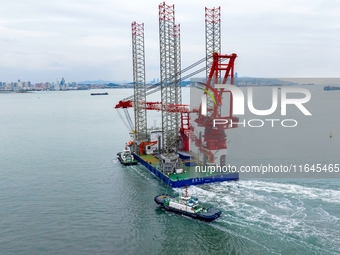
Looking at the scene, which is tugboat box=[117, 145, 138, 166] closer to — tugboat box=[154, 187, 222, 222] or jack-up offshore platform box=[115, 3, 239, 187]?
jack-up offshore platform box=[115, 3, 239, 187]

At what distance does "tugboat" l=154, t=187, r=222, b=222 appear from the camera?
78.1 feet

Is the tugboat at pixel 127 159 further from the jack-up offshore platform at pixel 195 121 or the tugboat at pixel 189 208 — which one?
the tugboat at pixel 189 208

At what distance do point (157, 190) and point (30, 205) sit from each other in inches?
419

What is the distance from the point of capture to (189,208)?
24.8 meters

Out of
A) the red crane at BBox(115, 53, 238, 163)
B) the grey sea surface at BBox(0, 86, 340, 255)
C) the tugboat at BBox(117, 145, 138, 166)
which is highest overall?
the red crane at BBox(115, 53, 238, 163)

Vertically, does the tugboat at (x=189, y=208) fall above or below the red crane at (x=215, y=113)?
below

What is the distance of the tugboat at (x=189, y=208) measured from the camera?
78.1 ft

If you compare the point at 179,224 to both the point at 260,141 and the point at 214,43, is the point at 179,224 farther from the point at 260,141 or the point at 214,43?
the point at 260,141

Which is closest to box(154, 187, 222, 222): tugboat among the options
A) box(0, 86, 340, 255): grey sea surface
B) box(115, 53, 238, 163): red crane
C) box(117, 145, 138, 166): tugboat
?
box(0, 86, 340, 255): grey sea surface

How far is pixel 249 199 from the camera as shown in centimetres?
2711

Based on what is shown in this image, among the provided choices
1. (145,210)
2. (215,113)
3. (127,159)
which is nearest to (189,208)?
(145,210)

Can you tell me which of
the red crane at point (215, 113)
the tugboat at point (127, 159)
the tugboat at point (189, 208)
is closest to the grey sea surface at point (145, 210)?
the tugboat at point (189, 208)

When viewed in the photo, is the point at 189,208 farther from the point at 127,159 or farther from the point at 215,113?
the point at 127,159

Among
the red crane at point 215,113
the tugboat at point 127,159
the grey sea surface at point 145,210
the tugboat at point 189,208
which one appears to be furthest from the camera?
the tugboat at point 127,159
